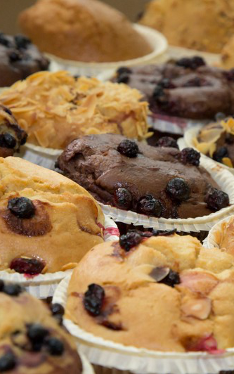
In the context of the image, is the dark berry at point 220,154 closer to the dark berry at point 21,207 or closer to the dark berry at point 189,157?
the dark berry at point 189,157

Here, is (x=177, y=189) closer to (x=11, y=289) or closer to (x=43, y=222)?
(x=43, y=222)

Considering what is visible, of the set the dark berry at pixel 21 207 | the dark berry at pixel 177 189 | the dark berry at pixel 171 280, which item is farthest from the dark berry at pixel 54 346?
the dark berry at pixel 177 189

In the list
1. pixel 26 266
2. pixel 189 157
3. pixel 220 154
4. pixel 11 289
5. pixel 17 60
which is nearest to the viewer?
pixel 11 289

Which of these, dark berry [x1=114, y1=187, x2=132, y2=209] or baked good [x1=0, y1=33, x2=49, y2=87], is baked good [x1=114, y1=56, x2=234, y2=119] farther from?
dark berry [x1=114, y1=187, x2=132, y2=209]

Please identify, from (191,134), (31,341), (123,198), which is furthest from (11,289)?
(191,134)

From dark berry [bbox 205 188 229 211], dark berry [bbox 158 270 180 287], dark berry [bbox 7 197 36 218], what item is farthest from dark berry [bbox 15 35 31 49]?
dark berry [bbox 158 270 180 287]

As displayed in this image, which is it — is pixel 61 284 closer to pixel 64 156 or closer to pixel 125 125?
pixel 64 156

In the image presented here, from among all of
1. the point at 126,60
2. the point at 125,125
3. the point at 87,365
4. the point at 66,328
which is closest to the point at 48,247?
the point at 66,328
